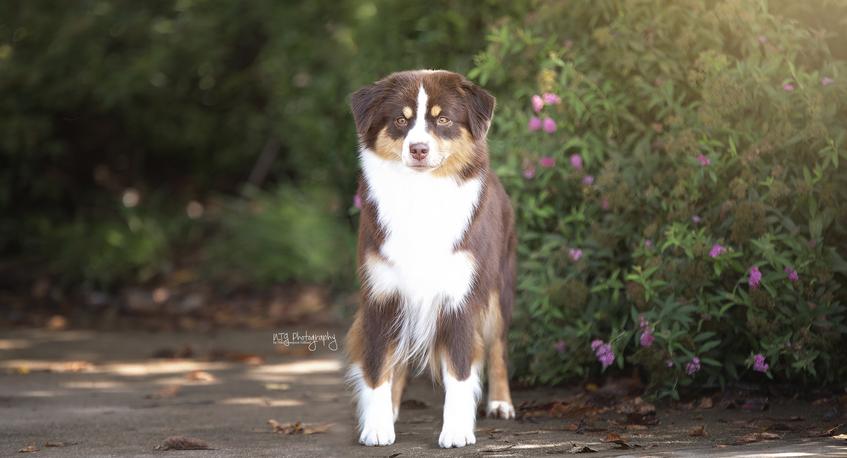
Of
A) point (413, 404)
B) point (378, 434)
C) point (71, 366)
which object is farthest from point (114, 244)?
point (378, 434)

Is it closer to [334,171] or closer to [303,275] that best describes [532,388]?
[334,171]

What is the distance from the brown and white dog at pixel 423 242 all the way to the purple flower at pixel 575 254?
1.08m

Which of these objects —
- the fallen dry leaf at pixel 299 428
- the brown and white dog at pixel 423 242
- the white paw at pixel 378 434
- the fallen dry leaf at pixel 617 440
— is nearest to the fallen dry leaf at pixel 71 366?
the fallen dry leaf at pixel 299 428

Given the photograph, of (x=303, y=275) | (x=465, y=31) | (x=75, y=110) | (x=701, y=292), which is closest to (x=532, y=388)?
(x=701, y=292)

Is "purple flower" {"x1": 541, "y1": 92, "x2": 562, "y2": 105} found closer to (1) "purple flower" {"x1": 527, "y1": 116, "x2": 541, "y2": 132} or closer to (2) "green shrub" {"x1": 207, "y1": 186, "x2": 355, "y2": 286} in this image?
(1) "purple flower" {"x1": 527, "y1": 116, "x2": 541, "y2": 132}

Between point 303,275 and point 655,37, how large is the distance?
6.43 metres

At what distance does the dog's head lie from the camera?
17.1 feet

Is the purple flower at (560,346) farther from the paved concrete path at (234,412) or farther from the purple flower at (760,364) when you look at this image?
the purple flower at (760,364)

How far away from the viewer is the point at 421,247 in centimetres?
534

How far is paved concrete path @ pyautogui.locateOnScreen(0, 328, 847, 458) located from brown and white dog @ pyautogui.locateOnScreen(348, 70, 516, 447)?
27cm

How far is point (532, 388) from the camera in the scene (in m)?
6.90

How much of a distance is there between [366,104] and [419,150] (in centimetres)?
48

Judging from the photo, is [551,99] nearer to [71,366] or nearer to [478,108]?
[478,108]

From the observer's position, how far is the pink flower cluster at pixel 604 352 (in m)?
6.14
